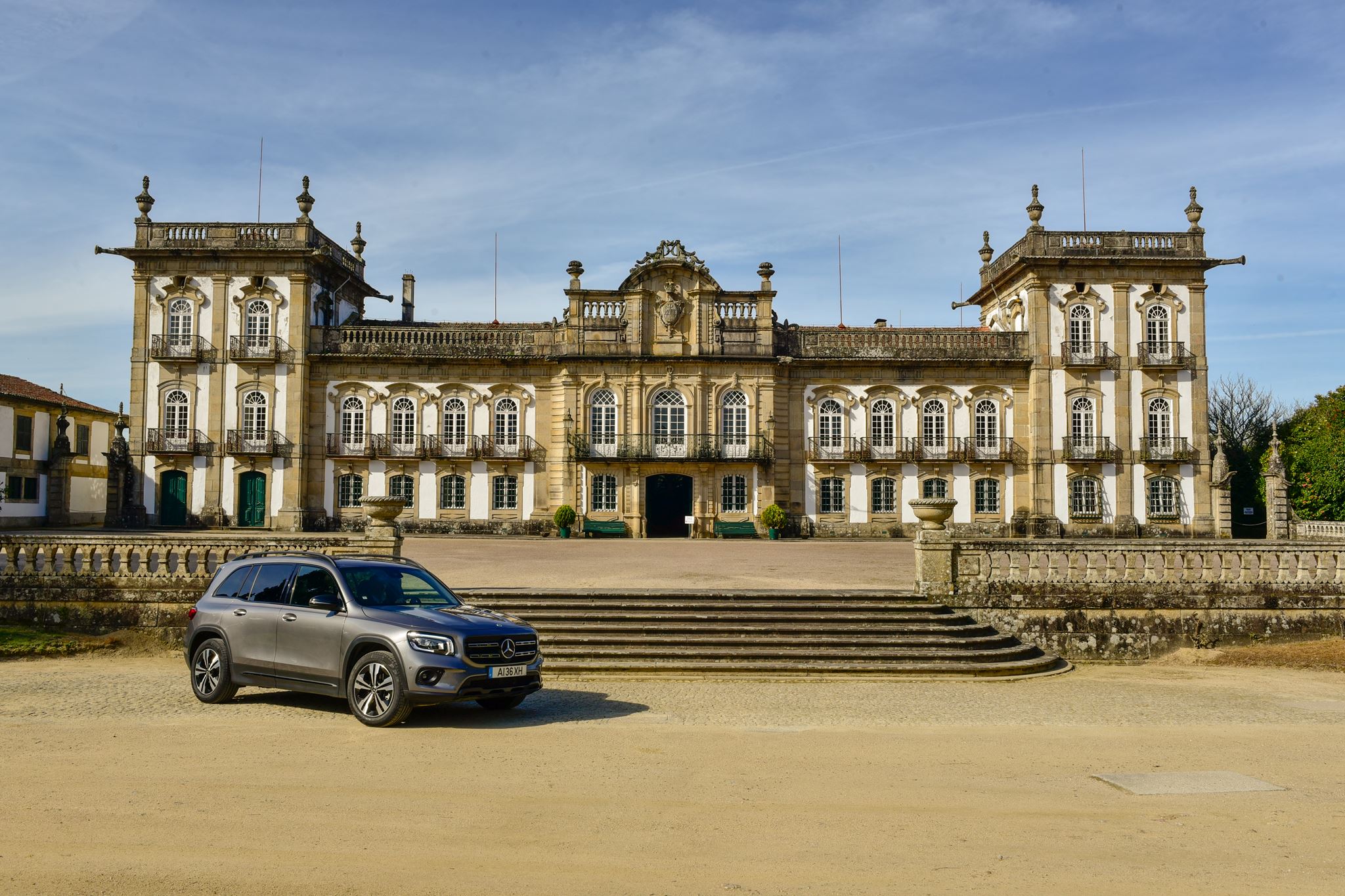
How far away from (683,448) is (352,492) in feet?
40.1

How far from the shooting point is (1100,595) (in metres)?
14.4

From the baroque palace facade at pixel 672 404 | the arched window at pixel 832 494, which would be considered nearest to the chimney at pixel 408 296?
the baroque palace facade at pixel 672 404

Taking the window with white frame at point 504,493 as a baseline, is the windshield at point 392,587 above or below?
below

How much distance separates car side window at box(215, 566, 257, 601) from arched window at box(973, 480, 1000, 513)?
96.5 feet

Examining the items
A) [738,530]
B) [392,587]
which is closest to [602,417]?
[738,530]

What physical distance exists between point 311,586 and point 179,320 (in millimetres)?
29876

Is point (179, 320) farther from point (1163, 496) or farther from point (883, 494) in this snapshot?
point (1163, 496)

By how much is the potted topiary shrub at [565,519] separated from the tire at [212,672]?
23.4 metres

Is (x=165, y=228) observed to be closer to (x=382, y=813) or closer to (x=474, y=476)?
(x=474, y=476)

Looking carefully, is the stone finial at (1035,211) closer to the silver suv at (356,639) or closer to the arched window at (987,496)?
the arched window at (987,496)

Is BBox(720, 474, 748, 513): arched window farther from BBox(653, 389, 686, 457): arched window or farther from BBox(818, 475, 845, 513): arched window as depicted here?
BBox(818, 475, 845, 513): arched window

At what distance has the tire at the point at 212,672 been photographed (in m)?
9.66

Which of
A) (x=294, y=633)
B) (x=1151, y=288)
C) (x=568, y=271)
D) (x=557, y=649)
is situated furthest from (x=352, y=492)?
(x=1151, y=288)

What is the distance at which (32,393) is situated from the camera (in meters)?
41.0
